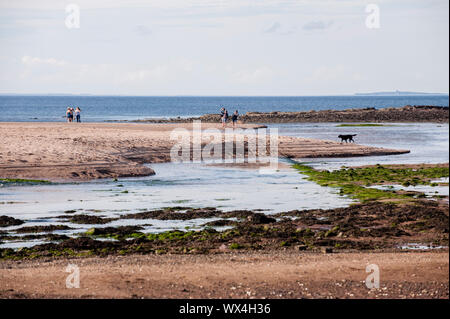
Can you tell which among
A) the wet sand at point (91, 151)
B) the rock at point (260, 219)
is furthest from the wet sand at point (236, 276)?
the wet sand at point (91, 151)

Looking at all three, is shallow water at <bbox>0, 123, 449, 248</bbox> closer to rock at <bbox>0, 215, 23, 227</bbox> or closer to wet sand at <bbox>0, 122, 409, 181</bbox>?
rock at <bbox>0, 215, 23, 227</bbox>

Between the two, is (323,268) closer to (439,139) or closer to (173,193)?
(173,193)

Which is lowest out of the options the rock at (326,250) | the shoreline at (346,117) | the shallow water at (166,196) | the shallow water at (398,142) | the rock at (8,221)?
the shallow water at (166,196)

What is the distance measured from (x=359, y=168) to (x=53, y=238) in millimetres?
20068

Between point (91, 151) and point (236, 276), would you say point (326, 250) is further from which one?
point (91, 151)

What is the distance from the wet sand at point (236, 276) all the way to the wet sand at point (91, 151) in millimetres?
16048

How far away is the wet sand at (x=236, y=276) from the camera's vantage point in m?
13.0

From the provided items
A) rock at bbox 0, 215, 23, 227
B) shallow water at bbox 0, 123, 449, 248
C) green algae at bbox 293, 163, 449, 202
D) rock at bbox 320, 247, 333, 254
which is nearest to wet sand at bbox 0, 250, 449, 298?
rock at bbox 320, 247, 333, 254

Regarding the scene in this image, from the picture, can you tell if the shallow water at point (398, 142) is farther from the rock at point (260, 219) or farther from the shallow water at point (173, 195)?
the rock at point (260, 219)

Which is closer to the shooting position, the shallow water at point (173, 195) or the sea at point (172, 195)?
the sea at point (172, 195)

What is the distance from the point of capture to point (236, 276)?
1409 cm

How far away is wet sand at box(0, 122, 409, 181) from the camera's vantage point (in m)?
31.5

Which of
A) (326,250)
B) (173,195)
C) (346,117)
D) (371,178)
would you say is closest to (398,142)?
(371,178)

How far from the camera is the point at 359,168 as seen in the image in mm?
34469
